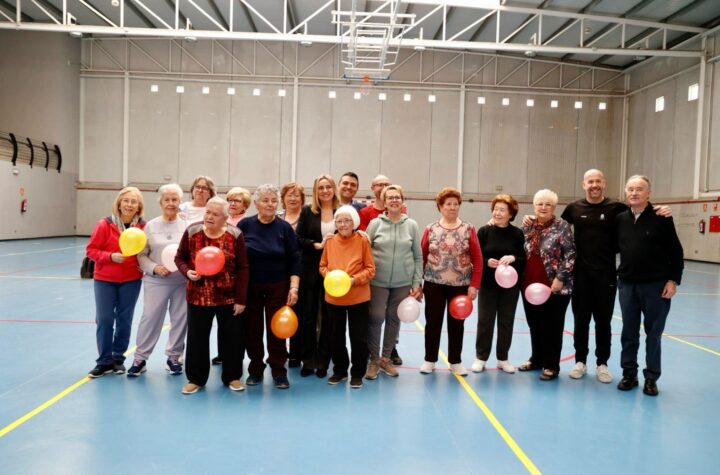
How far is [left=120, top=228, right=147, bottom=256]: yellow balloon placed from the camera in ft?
13.9

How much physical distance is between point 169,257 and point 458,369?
2.73 meters

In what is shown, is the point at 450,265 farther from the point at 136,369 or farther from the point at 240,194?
the point at 136,369

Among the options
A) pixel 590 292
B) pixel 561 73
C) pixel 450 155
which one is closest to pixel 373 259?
pixel 590 292

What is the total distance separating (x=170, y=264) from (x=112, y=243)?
1.72ft

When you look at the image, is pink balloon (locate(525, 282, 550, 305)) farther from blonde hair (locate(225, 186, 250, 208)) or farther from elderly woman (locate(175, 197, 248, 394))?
blonde hair (locate(225, 186, 250, 208))

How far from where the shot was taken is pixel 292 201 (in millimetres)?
4859

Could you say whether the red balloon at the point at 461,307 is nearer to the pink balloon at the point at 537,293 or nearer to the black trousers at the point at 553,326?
the pink balloon at the point at 537,293

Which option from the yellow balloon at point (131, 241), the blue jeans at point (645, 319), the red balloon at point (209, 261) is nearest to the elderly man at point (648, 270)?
the blue jeans at point (645, 319)

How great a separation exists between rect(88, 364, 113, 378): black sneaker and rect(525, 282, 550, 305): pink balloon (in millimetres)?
3689

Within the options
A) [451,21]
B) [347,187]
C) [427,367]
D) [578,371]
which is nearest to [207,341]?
[347,187]

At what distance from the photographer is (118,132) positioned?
2194 centimetres

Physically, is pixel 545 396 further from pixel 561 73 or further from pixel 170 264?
pixel 561 73

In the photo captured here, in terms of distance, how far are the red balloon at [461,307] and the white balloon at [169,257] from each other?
7.85 ft

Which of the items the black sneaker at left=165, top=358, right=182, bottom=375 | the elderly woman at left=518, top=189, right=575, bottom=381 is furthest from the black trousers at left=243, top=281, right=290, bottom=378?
the elderly woman at left=518, top=189, right=575, bottom=381
